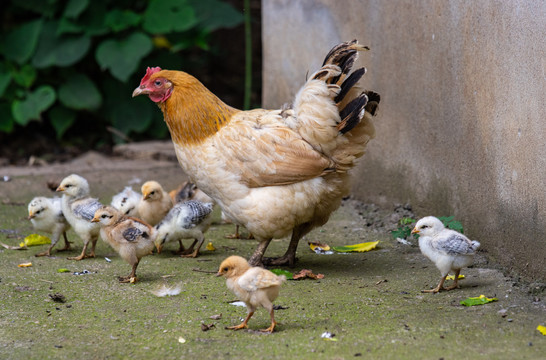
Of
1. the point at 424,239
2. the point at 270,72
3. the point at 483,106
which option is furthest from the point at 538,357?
the point at 270,72

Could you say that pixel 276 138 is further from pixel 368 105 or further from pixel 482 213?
pixel 482 213

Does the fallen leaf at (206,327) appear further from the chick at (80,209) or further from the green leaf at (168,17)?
the green leaf at (168,17)

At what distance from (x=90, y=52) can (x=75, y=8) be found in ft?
3.06

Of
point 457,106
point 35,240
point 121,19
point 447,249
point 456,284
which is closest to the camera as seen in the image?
point 447,249

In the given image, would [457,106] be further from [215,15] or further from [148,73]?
[215,15]

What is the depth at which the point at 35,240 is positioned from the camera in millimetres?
6199

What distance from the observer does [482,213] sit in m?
5.34

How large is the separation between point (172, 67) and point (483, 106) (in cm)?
571

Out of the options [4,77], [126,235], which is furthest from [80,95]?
[126,235]

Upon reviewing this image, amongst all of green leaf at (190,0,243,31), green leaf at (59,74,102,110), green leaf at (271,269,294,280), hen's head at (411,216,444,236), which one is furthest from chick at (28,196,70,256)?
green leaf at (190,0,243,31)

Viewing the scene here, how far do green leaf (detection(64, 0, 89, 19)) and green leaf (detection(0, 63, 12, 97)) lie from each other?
1.14 meters

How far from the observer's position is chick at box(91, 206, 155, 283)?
16.9 feet

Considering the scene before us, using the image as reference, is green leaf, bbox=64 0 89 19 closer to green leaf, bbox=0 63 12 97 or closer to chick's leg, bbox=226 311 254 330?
green leaf, bbox=0 63 12 97

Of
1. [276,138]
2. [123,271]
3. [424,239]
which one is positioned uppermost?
[276,138]
